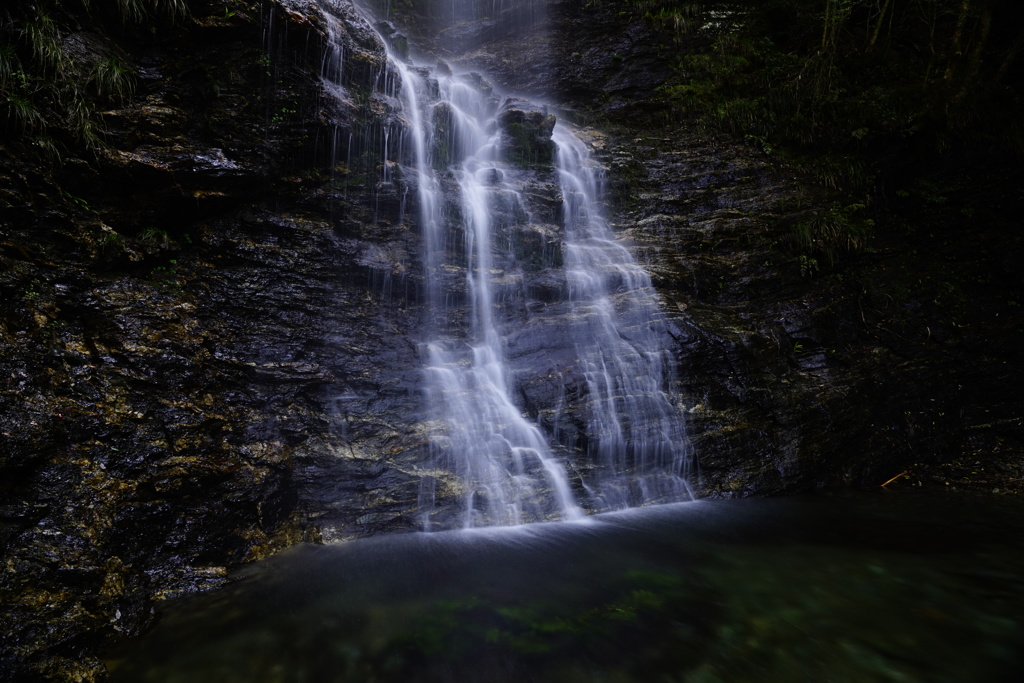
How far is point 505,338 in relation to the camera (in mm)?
7500

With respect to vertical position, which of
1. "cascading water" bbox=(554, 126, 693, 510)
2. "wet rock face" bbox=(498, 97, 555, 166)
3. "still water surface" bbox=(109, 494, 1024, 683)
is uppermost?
"wet rock face" bbox=(498, 97, 555, 166)

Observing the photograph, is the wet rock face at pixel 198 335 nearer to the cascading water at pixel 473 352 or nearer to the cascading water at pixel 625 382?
the cascading water at pixel 473 352

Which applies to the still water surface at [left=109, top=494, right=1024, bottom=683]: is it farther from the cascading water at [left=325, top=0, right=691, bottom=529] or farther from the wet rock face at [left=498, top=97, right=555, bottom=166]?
the wet rock face at [left=498, top=97, right=555, bottom=166]

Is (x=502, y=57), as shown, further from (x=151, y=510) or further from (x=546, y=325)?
(x=151, y=510)

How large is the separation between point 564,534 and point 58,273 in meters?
6.31

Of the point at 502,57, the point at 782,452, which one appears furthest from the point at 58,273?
the point at 502,57

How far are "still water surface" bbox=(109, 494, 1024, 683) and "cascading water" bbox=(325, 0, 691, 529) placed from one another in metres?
0.69

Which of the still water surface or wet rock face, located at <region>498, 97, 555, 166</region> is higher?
wet rock face, located at <region>498, 97, 555, 166</region>

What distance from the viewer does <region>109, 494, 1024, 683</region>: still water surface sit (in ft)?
10.8

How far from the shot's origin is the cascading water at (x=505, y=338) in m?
6.22

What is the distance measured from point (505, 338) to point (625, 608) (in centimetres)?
439

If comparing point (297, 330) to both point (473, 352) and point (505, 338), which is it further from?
point (505, 338)

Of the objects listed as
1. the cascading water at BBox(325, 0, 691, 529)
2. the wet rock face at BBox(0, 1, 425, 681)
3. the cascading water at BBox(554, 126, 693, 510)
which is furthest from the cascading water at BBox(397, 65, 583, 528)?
the cascading water at BBox(554, 126, 693, 510)

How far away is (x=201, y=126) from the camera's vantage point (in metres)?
5.98
